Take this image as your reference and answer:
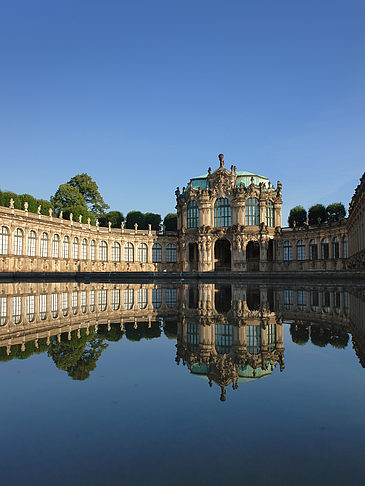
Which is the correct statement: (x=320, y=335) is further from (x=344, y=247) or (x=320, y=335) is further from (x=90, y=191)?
(x=90, y=191)

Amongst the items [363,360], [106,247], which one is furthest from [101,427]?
[106,247]

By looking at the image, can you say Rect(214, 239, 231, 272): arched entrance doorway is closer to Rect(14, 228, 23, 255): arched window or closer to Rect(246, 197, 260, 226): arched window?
Rect(246, 197, 260, 226): arched window

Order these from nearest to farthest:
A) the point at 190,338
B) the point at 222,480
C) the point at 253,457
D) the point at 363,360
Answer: the point at 222,480 → the point at 253,457 → the point at 363,360 → the point at 190,338

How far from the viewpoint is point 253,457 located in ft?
8.08

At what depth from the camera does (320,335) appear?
739 cm

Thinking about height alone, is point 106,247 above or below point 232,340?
above

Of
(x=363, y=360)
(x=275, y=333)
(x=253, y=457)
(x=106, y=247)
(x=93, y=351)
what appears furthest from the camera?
(x=106, y=247)

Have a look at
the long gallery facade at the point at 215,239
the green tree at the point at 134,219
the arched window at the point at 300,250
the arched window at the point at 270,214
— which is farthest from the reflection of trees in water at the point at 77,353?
the green tree at the point at 134,219

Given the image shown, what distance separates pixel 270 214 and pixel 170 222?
91.8ft

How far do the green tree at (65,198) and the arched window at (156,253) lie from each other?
53.1ft

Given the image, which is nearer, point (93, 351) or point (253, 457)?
point (253, 457)

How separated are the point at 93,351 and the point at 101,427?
2.91 meters

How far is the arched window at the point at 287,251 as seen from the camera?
69.3 metres

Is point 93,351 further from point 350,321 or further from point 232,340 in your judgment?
point 350,321
